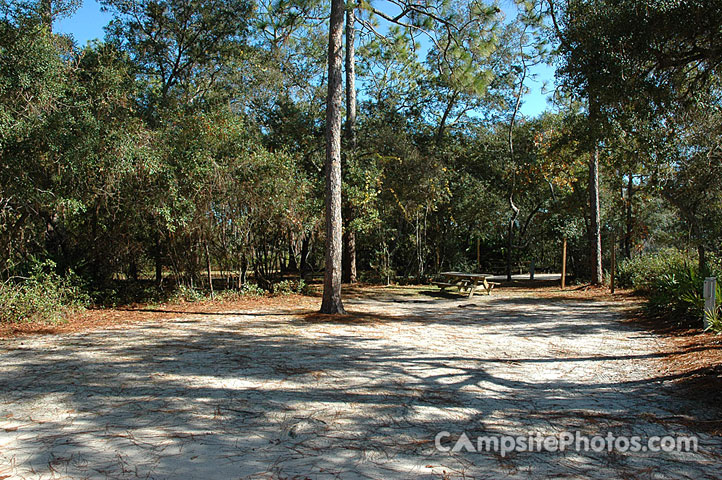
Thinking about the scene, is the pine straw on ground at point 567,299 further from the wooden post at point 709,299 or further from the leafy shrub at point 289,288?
the leafy shrub at point 289,288

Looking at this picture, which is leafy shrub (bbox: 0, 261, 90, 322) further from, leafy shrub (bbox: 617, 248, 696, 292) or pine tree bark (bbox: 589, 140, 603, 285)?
pine tree bark (bbox: 589, 140, 603, 285)

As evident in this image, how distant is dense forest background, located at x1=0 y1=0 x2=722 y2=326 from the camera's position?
26.0 ft

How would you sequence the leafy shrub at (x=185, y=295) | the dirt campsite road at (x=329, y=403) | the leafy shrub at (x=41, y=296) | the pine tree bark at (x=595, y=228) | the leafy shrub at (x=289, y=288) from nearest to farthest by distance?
the dirt campsite road at (x=329, y=403) → the leafy shrub at (x=41, y=296) → the leafy shrub at (x=185, y=295) → the leafy shrub at (x=289, y=288) → the pine tree bark at (x=595, y=228)

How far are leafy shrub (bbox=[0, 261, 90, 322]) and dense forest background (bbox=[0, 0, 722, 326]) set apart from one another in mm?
67

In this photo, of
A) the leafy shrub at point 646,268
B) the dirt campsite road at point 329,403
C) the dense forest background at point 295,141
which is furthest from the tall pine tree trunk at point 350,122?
the dirt campsite road at point 329,403

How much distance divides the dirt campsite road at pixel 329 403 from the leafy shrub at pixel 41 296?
1.23 meters

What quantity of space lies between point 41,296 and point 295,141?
9.60 metres

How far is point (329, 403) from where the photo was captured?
13.1 feet

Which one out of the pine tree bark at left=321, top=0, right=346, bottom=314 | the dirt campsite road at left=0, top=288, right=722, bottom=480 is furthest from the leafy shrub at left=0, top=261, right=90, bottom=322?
the pine tree bark at left=321, top=0, right=346, bottom=314

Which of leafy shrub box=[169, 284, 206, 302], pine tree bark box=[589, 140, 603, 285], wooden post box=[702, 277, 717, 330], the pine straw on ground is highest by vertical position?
pine tree bark box=[589, 140, 603, 285]

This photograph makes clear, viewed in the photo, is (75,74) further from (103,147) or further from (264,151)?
(264,151)

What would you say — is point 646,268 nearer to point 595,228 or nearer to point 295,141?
point 595,228

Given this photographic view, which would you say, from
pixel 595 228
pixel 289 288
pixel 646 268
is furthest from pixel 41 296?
pixel 595 228

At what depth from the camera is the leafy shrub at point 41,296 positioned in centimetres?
772
